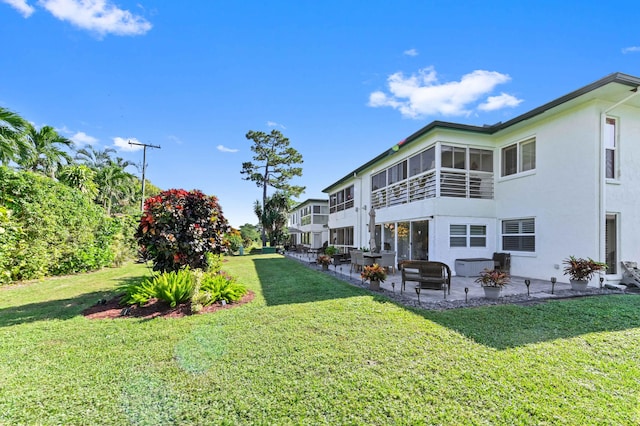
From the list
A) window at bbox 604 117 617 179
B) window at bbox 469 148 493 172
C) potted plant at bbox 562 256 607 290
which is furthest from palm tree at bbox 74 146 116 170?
window at bbox 604 117 617 179

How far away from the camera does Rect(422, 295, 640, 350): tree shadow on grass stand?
4648 millimetres

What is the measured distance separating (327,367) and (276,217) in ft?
91.2

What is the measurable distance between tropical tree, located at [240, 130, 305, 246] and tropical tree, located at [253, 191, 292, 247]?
3.59m

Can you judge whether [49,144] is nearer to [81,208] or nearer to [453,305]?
[81,208]

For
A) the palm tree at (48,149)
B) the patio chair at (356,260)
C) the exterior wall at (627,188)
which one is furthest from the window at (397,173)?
the palm tree at (48,149)

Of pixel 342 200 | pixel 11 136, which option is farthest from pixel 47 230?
pixel 342 200

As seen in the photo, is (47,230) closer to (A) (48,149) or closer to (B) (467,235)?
(A) (48,149)

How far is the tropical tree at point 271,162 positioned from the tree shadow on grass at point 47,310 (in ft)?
90.8

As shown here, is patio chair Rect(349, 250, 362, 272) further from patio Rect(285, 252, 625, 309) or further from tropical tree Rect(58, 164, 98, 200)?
tropical tree Rect(58, 164, 98, 200)

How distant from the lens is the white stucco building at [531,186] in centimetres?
902

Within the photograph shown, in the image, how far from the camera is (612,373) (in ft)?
11.4

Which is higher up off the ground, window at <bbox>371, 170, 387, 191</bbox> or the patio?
window at <bbox>371, 170, 387, 191</bbox>

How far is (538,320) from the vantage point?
5.45 metres

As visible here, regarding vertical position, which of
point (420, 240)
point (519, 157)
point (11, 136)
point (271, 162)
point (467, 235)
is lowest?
point (420, 240)
